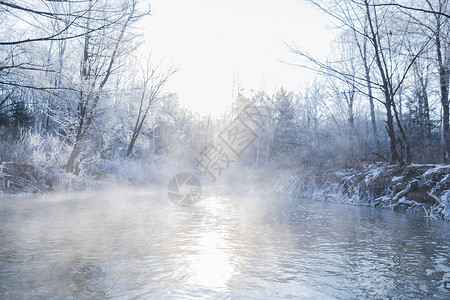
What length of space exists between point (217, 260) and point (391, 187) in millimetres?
8074

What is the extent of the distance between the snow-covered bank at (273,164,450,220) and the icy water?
2.22m

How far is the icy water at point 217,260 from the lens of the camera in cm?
238

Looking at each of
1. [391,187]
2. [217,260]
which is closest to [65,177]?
[217,260]

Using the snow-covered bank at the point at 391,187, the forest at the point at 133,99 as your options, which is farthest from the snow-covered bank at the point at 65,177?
the snow-covered bank at the point at 391,187

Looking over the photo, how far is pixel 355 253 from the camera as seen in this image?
3682 millimetres

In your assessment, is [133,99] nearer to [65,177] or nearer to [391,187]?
[65,177]

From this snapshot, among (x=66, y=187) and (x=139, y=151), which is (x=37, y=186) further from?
(x=139, y=151)

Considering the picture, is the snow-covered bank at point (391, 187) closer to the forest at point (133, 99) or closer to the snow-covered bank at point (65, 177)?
the forest at point (133, 99)

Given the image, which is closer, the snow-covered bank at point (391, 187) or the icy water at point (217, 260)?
the icy water at point (217, 260)

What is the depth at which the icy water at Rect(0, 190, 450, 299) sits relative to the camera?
7.80ft

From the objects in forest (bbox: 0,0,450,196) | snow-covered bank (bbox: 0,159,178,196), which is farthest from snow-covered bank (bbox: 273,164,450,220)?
snow-covered bank (bbox: 0,159,178,196)

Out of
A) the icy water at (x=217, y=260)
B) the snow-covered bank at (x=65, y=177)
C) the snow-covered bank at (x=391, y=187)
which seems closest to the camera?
the icy water at (x=217, y=260)

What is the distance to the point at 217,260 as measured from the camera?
10.8ft

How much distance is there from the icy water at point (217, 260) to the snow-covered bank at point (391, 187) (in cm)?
222
